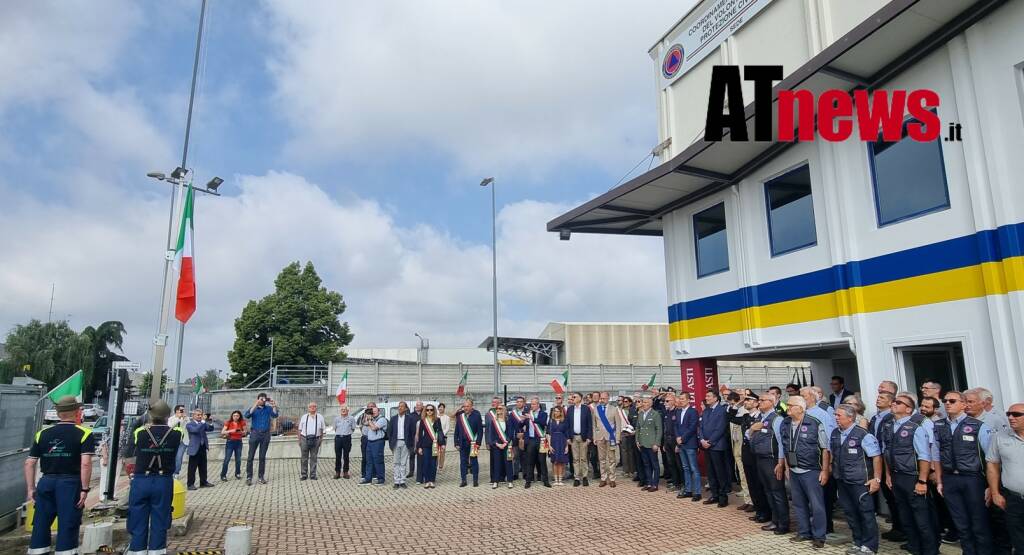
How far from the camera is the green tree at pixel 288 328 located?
38.3 metres

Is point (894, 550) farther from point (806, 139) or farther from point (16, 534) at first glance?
point (16, 534)

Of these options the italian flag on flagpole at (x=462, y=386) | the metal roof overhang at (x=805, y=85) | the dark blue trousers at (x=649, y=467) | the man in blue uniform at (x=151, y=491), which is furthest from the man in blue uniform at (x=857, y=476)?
the italian flag on flagpole at (x=462, y=386)

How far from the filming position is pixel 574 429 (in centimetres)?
1230

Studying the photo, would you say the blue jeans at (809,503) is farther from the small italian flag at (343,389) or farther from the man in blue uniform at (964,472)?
the small italian flag at (343,389)

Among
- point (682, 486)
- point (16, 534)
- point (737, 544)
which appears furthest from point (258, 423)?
point (737, 544)

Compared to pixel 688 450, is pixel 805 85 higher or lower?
higher

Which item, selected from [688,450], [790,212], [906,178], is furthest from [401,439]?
[906,178]

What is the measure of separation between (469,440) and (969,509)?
28.7 ft

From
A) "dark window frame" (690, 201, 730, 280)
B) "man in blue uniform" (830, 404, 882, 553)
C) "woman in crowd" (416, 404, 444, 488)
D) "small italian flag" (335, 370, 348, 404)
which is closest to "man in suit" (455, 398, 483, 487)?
"woman in crowd" (416, 404, 444, 488)

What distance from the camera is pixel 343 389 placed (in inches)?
1034

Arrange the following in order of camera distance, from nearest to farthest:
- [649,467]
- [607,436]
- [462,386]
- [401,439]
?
1. [649,467]
2. [607,436]
3. [401,439]
4. [462,386]

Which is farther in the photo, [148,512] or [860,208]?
[860,208]

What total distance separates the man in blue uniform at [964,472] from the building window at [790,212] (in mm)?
4531

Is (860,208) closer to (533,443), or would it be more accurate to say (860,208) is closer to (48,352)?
(533,443)
